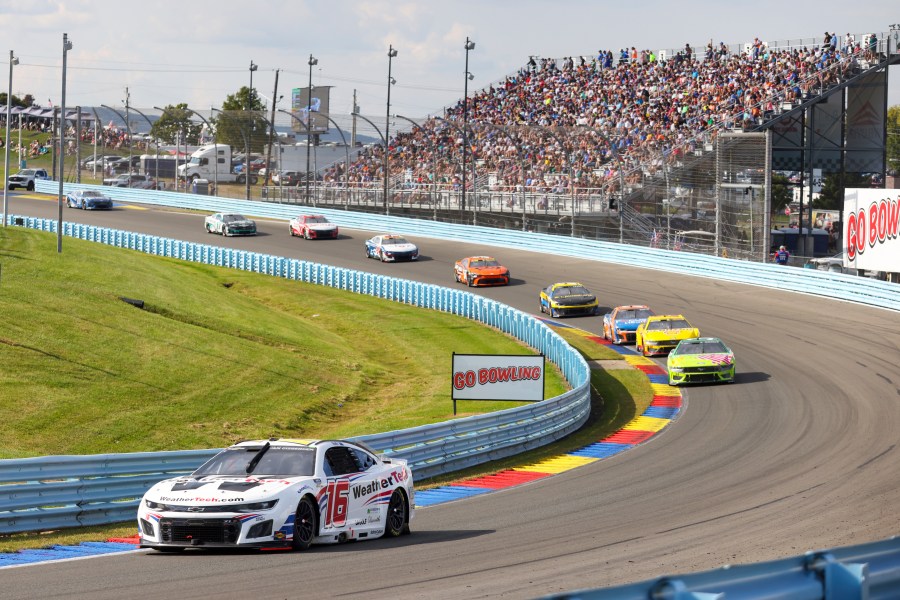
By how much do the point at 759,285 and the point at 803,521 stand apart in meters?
31.4

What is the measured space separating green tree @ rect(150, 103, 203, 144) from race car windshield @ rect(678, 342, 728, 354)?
148 ft

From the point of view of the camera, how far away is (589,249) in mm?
53250

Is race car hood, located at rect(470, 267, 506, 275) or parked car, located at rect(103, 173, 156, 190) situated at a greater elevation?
parked car, located at rect(103, 173, 156, 190)

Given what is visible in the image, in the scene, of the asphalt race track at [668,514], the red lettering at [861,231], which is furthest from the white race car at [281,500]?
the red lettering at [861,231]

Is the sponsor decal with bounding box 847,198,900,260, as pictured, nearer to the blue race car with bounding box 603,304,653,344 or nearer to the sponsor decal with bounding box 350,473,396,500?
the blue race car with bounding box 603,304,653,344

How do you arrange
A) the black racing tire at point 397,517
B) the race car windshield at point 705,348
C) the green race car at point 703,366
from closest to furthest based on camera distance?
1. the black racing tire at point 397,517
2. the green race car at point 703,366
3. the race car windshield at point 705,348

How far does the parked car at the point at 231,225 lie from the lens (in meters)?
61.0

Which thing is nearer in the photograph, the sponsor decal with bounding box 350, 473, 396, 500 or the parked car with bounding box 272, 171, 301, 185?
the sponsor decal with bounding box 350, 473, 396, 500

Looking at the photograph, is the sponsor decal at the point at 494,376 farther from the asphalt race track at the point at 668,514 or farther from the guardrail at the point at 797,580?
the guardrail at the point at 797,580

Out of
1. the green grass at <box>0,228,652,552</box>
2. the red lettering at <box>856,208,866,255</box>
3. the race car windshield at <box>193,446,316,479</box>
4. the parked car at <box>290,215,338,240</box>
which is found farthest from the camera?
the parked car at <box>290,215,338,240</box>

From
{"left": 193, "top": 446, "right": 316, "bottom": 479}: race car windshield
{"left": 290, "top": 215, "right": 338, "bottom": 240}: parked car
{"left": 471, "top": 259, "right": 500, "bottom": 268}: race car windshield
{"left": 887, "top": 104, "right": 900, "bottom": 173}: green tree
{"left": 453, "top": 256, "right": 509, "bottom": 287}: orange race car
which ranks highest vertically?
{"left": 887, "top": 104, "right": 900, "bottom": 173}: green tree

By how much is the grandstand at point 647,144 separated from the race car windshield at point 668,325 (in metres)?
14.0

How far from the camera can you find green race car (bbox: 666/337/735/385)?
97.0 feet

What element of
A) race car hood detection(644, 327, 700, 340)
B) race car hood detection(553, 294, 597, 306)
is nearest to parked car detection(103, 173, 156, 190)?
race car hood detection(553, 294, 597, 306)
